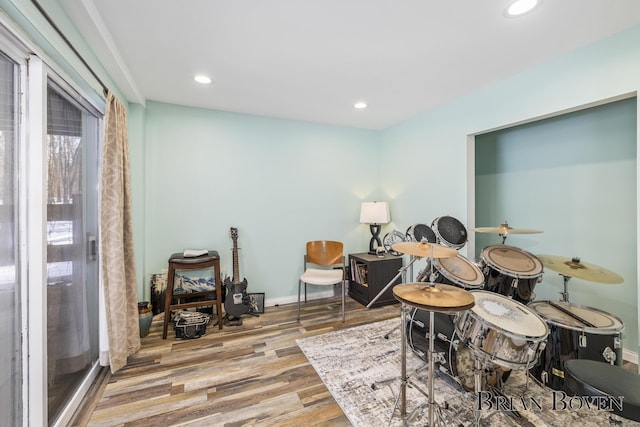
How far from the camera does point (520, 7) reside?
61.3 inches

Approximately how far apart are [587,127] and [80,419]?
451cm

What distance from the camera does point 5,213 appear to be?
1186 mm

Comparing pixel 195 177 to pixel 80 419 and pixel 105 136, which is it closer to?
pixel 105 136

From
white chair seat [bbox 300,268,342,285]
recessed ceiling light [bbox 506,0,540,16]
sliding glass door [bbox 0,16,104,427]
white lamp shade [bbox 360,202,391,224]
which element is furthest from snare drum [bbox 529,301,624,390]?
sliding glass door [bbox 0,16,104,427]

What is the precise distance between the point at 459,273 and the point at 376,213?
1.80 m

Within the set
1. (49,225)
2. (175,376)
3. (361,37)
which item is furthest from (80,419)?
(361,37)

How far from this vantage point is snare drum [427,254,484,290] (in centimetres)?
184

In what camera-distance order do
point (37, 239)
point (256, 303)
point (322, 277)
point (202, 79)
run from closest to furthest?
point (37, 239), point (202, 79), point (322, 277), point (256, 303)

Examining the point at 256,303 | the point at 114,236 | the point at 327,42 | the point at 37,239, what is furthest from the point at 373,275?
the point at 37,239

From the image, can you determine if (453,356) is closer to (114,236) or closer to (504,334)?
(504,334)

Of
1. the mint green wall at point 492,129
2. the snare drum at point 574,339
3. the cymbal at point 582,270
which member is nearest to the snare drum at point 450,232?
the mint green wall at point 492,129

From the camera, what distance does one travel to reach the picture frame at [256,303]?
3234mm

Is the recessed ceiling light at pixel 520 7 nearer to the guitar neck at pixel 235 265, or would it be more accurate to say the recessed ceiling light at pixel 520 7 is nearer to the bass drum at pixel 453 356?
the bass drum at pixel 453 356

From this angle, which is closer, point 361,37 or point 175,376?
→ point 361,37
